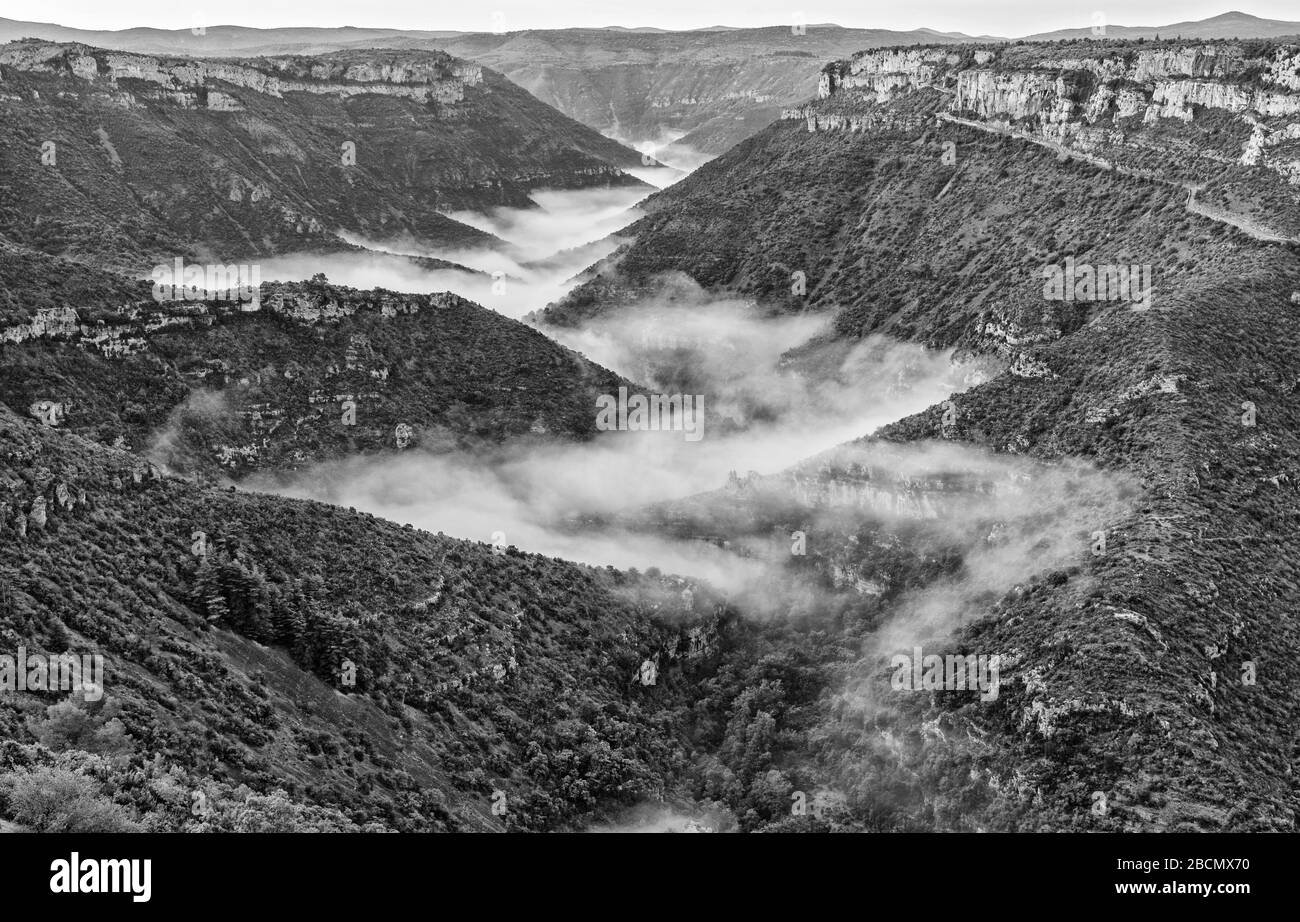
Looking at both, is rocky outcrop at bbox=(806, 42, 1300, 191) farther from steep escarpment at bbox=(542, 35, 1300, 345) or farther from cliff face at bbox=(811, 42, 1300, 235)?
steep escarpment at bbox=(542, 35, 1300, 345)

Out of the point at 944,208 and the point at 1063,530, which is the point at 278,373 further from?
the point at 944,208

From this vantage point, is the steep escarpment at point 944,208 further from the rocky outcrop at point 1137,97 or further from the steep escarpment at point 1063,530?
the steep escarpment at point 1063,530

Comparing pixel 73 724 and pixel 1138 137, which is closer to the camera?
pixel 73 724

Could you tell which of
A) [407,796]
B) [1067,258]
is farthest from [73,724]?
[1067,258]

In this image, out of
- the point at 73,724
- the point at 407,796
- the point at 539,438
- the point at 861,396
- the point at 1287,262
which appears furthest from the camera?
the point at 861,396

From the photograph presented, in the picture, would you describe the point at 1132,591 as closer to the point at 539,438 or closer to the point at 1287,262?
the point at 1287,262

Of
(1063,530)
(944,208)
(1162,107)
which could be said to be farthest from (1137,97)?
(1063,530)

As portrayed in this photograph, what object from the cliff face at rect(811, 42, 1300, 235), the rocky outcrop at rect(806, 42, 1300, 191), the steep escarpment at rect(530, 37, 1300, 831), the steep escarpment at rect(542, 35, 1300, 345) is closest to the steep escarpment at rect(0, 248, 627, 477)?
the steep escarpment at rect(530, 37, 1300, 831)
